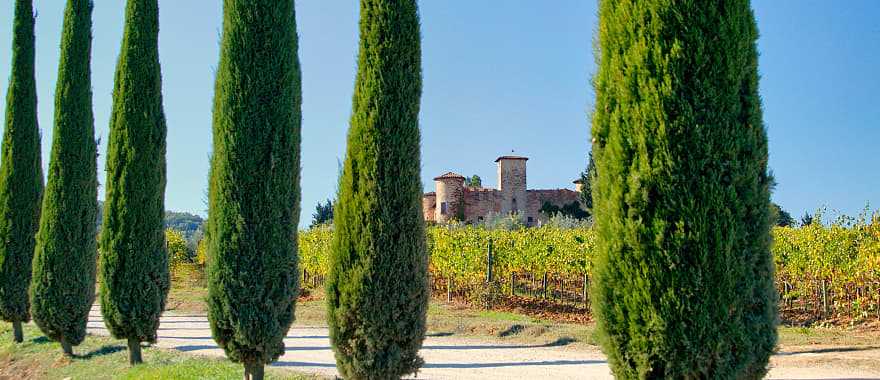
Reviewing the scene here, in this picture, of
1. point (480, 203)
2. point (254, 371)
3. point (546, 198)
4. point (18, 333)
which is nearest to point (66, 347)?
point (18, 333)

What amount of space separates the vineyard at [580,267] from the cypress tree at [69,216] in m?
10.8

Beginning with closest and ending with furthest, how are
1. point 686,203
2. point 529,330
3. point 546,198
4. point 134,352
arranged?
point 686,203 < point 134,352 < point 529,330 < point 546,198

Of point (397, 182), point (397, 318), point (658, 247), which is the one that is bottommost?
point (397, 318)

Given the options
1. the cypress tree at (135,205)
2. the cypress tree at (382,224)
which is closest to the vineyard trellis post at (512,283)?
the cypress tree at (135,205)

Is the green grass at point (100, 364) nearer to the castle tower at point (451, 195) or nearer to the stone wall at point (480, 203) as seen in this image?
the castle tower at point (451, 195)

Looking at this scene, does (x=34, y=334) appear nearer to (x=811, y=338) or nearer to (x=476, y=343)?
(x=476, y=343)

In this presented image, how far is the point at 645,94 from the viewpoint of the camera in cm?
435

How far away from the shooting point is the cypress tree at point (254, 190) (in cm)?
724

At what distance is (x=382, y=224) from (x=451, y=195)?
3868 centimetres

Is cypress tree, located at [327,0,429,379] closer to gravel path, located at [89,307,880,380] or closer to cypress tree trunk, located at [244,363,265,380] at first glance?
cypress tree trunk, located at [244,363,265,380]

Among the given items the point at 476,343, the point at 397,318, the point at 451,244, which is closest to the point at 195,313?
the point at 451,244

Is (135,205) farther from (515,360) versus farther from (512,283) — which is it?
(512,283)

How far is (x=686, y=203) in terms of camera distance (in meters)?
4.21

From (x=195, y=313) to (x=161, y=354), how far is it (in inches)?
417
